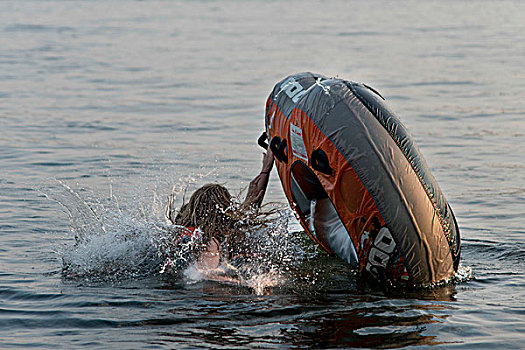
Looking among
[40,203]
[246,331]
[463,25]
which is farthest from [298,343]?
[463,25]

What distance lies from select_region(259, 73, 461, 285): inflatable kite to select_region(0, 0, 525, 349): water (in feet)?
0.90

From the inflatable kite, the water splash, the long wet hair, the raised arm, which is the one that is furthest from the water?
the raised arm

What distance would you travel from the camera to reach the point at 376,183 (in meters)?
5.98

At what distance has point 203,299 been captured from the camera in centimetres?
611

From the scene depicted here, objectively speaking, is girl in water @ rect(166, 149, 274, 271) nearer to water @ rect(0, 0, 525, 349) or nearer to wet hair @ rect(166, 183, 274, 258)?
wet hair @ rect(166, 183, 274, 258)

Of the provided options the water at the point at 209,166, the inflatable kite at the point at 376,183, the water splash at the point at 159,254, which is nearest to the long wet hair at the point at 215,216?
the water splash at the point at 159,254

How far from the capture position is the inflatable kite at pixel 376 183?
19.6 ft

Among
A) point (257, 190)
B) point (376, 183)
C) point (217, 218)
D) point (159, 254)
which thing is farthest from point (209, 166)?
point (376, 183)

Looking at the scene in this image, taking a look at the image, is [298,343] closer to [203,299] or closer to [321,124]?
[203,299]

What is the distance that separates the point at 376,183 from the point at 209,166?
5.12m

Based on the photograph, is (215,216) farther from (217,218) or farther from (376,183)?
(376,183)

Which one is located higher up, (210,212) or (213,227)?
(210,212)

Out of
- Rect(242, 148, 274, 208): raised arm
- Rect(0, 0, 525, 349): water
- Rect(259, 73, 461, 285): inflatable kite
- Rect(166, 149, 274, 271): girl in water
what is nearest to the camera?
Rect(0, 0, 525, 349): water

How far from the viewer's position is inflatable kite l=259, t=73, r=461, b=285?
5984 millimetres
